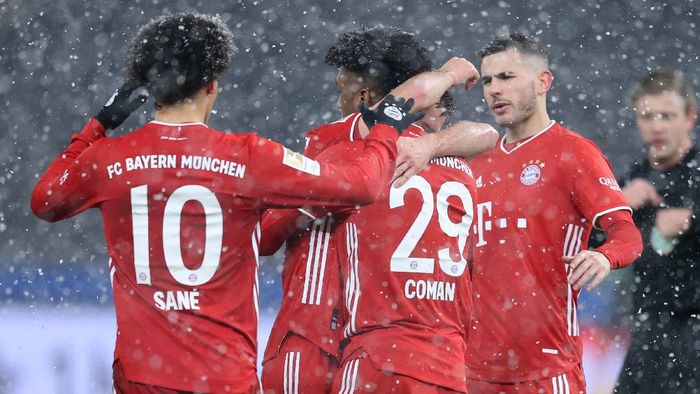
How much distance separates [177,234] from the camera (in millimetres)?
2502

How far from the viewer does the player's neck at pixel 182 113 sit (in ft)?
8.43

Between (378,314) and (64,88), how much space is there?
5533mm

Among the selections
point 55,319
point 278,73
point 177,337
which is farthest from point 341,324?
point 278,73

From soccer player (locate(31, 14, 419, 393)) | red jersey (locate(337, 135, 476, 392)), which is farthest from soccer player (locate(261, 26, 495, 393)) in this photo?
soccer player (locate(31, 14, 419, 393))

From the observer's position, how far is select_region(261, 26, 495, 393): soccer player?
3182mm

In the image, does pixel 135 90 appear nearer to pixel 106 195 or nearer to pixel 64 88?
pixel 106 195

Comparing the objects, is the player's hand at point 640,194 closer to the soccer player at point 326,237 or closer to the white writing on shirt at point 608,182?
the white writing on shirt at point 608,182

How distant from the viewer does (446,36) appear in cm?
871

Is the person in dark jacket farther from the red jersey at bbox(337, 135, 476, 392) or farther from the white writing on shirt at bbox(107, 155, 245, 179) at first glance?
the white writing on shirt at bbox(107, 155, 245, 179)

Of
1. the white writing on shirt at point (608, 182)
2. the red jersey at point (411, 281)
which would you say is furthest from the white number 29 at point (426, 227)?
the white writing on shirt at point (608, 182)

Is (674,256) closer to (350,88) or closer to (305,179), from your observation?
(350,88)

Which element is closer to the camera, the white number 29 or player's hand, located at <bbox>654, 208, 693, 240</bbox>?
the white number 29

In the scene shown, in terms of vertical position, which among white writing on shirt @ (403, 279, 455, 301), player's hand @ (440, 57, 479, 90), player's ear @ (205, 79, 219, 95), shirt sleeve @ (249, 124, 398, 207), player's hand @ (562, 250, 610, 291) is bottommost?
white writing on shirt @ (403, 279, 455, 301)

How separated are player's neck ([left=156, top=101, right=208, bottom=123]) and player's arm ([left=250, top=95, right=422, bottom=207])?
19cm
